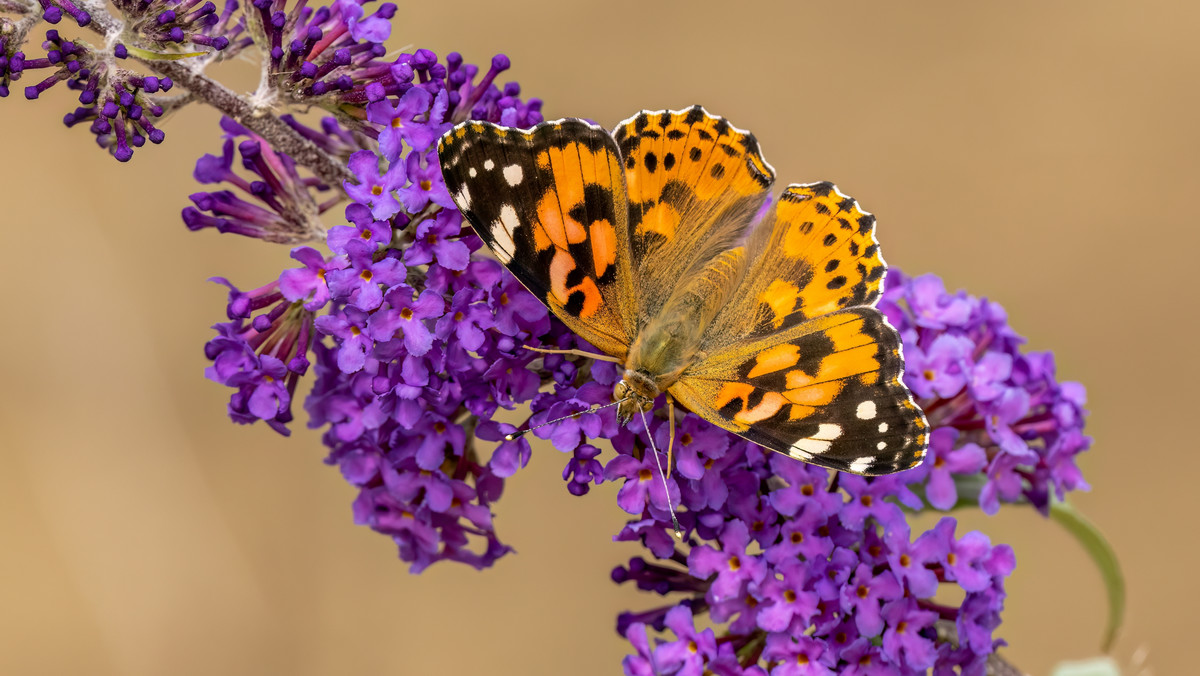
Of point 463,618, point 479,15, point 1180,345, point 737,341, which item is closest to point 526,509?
point 463,618

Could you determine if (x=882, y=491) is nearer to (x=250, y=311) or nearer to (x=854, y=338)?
(x=854, y=338)

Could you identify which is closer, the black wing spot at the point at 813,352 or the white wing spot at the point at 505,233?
the white wing spot at the point at 505,233

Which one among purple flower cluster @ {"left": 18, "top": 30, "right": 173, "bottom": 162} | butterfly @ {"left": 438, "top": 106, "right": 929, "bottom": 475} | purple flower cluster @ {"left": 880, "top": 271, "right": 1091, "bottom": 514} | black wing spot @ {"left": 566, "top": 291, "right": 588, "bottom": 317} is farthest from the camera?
purple flower cluster @ {"left": 880, "top": 271, "right": 1091, "bottom": 514}

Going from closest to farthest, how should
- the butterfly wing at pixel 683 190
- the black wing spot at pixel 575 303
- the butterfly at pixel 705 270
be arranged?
the butterfly at pixel 705 270 < the black wing spot at pixel 575 303 < the butterfly wing at pixel 683 190

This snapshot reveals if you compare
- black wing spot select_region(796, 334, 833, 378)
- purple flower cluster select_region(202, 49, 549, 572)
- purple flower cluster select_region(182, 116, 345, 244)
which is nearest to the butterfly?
black wing spot select_region(796, 334, 833, 378)

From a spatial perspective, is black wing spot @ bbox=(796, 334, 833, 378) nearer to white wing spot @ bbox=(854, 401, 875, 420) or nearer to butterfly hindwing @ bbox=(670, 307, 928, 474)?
butterfly hindwing @ bbox=(670, 307, 928, 474)

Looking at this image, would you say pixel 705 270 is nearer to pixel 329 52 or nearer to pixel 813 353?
pixel 813 353

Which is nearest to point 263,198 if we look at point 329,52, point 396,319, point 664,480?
point 329,52

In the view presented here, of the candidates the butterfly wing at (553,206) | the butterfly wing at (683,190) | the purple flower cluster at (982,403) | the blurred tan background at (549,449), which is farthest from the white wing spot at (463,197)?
→ the blurred tan background at (549,449)

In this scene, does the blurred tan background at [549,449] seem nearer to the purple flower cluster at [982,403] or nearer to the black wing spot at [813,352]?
the purple flower cluster at [982,403]
